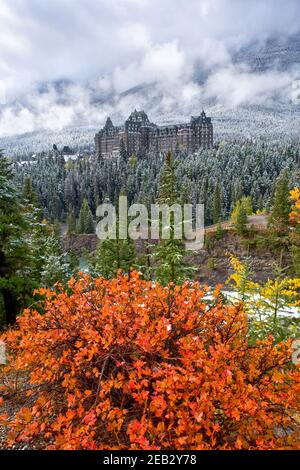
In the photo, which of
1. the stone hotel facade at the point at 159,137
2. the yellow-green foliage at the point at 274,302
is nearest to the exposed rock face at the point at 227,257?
the yellow-green foliage at the point at 274,302

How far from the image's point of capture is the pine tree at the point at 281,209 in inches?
1843

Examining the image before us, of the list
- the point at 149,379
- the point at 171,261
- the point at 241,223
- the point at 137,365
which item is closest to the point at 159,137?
the point at 241,223

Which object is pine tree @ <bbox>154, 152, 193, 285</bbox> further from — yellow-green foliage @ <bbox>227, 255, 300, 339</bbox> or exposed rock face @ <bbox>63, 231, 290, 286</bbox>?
exposed rock face @ <bbox>63, 231, 290, 286</bbox>

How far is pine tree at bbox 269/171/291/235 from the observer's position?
46812mm

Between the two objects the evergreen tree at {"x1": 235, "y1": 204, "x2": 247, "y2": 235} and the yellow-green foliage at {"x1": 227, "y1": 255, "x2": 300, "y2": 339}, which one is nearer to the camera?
the yellow-green foliage at {"x1": 227, "y1": 255, "x2": 300, "y2": 339}

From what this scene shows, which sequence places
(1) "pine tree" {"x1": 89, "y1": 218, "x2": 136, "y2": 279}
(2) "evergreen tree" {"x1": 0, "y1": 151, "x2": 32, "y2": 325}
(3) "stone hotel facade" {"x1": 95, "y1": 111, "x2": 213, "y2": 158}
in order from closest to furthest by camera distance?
(2) "evergreen tree" {"x1": 0, "y1": 151, "x2": 32, "y2": 325} → (1) "pine tree" {"x1": 89, "y1": 218, "x2": 136, "y2": 279} → (3) "stone hotel facade" {"x1": 95, "y1": 111, "x2": 213, "y2": 158}

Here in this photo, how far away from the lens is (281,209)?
48469 millimetres

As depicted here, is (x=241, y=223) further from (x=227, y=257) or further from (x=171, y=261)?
(x=171, y=261)

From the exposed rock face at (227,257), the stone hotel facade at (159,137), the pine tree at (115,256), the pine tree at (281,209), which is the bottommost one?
the exposed rock face at (227,257)

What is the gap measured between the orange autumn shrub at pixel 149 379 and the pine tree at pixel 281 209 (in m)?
43.7

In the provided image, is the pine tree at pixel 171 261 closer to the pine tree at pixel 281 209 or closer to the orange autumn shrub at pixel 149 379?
the orange autumn shrub at pixel 149 379

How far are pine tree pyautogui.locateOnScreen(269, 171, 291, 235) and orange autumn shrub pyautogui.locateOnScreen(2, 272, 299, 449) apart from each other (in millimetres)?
43705

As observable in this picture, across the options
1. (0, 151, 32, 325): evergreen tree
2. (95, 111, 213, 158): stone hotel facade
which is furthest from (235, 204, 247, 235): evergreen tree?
(95, 111, 213, 158): stone hotel facade
